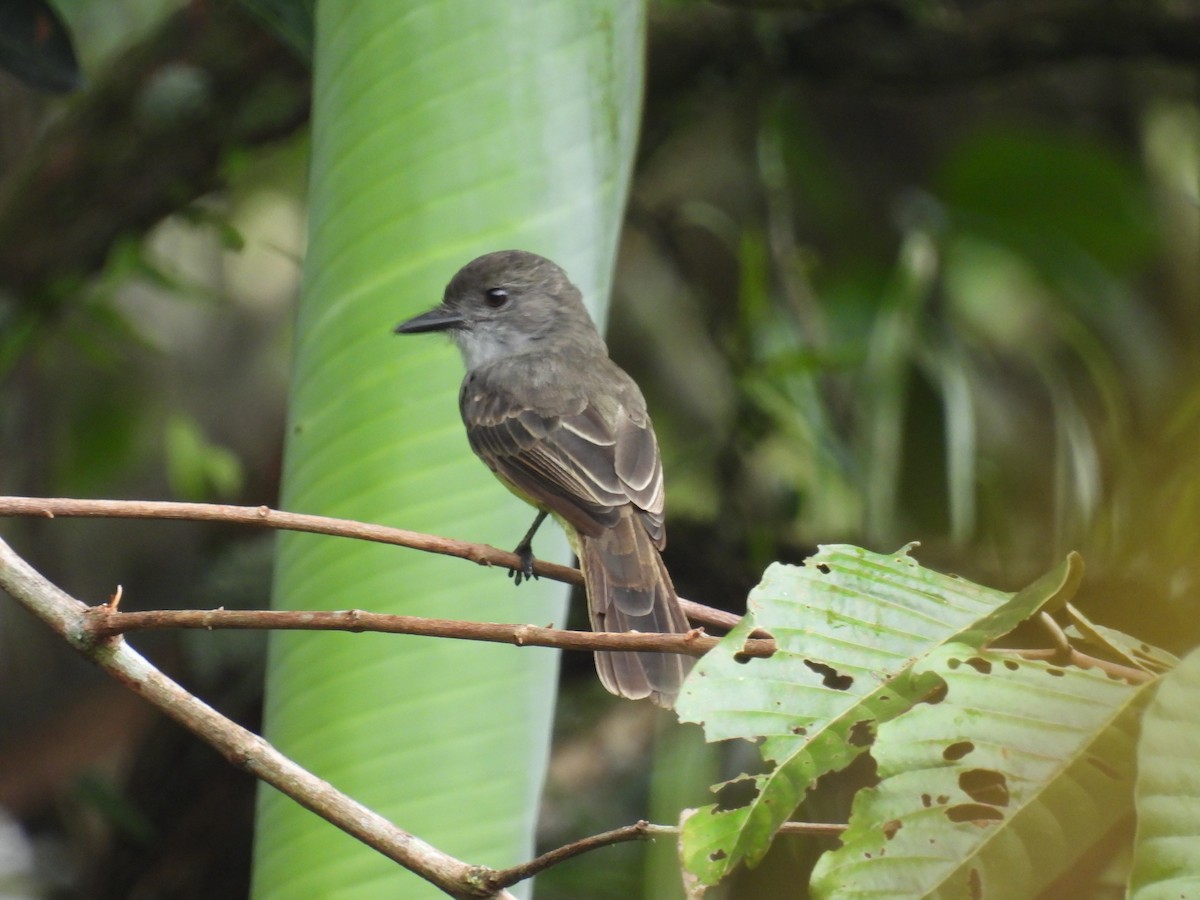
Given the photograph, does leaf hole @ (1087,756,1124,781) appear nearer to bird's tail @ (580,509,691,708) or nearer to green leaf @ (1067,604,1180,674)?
green leaf @ (1067,604,1180,674)

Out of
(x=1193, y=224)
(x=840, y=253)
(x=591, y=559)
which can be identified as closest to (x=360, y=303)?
(x=591, y=559)

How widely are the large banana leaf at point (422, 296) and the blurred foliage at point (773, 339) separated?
1.22 meters

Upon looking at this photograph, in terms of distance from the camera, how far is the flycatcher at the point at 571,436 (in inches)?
98.7

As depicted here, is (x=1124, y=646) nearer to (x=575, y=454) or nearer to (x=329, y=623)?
(x=329, y=623)

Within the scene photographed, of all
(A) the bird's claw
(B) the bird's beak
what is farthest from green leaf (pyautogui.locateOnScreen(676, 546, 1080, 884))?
(B) the bird's beak

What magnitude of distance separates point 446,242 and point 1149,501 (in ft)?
7.02

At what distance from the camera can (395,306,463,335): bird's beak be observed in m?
2.35

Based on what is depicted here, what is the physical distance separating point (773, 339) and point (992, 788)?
313 centimetres

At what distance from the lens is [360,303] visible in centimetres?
227

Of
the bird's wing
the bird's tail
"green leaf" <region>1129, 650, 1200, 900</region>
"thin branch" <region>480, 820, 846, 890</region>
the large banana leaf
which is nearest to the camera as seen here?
"green leaf" <region>1129, 650, 1200, 900</region>

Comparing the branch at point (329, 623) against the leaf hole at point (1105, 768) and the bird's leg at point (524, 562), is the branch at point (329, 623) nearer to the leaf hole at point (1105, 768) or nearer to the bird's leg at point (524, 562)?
the leaf hole at point (1105, 768)

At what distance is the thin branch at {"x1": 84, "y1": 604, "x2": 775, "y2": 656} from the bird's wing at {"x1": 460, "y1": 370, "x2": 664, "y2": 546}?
1.15 metres

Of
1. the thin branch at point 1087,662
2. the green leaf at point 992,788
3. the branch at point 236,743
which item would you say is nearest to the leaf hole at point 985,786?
the green leaf at point 992,788

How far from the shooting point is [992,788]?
1.32m
